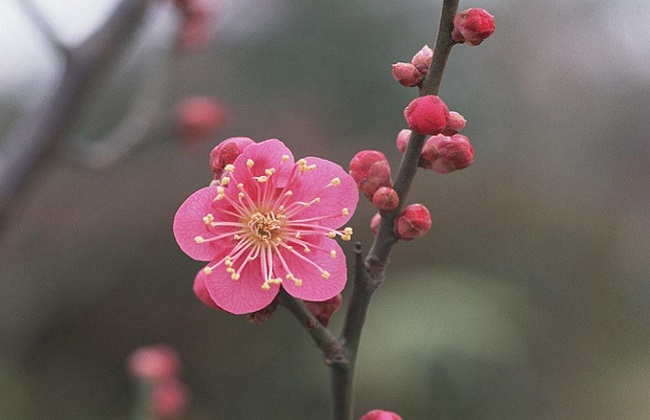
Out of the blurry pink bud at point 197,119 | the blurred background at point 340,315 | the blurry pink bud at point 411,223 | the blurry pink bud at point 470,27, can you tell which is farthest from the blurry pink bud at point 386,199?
the blurry pink bud at point 197,119

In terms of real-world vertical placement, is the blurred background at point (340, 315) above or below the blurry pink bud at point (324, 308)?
below

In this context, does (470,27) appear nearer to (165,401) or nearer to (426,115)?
(426,115)

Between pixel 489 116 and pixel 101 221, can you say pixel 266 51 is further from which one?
pixel 101 221

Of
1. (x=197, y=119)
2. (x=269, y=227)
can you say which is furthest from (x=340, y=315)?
(x=269, y=227)

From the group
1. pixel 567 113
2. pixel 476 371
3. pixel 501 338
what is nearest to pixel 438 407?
pixel 476 371

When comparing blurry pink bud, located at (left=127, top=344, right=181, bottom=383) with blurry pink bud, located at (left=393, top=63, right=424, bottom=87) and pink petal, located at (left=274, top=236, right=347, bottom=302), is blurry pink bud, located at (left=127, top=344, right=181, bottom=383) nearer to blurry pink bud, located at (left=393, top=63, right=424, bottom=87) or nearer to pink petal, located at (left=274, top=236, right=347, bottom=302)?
pink petal, located at (left=274, top=236, right=347, bottom=302)

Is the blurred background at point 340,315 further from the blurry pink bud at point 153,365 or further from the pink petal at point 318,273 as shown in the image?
the pink petal at point 318,273

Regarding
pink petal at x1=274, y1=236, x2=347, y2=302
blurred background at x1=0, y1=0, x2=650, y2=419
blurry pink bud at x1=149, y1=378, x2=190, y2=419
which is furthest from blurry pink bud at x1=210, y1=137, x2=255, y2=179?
blurry pink bud at x1=149, y1=378, x2=190, y2=419
